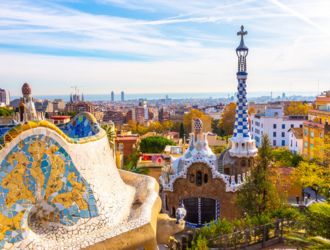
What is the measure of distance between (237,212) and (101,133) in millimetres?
9449

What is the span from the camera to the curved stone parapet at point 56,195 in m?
5.04

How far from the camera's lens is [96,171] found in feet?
20.8

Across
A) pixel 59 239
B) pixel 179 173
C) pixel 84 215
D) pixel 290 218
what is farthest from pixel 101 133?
pixel 179 173

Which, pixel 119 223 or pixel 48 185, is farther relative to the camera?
pixel 119 223

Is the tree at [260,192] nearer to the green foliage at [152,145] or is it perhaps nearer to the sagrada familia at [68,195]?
the sagrada familia at [68,195]

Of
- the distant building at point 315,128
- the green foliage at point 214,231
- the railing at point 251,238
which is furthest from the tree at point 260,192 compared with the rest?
the distant building at point 315,128

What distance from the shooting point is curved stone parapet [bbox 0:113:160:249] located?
504 centimetres

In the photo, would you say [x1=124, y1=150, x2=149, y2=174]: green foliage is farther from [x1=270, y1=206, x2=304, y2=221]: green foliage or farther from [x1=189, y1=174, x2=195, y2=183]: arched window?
[x1=270, y1=206, x2=304, y2=221]: green foliage

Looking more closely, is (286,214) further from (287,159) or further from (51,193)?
(287,159)

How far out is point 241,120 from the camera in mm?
16516

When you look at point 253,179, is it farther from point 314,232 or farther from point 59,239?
A: point 59,239

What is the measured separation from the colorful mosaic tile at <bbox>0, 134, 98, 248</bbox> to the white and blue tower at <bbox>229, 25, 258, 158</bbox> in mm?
11126

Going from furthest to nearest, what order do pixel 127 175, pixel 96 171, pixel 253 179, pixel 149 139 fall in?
1. pixel 149 139
2. pixel 253 179
3. pixel 127 175
4. pixel 96 171

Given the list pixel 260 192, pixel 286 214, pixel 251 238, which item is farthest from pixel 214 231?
pixel 260 192
